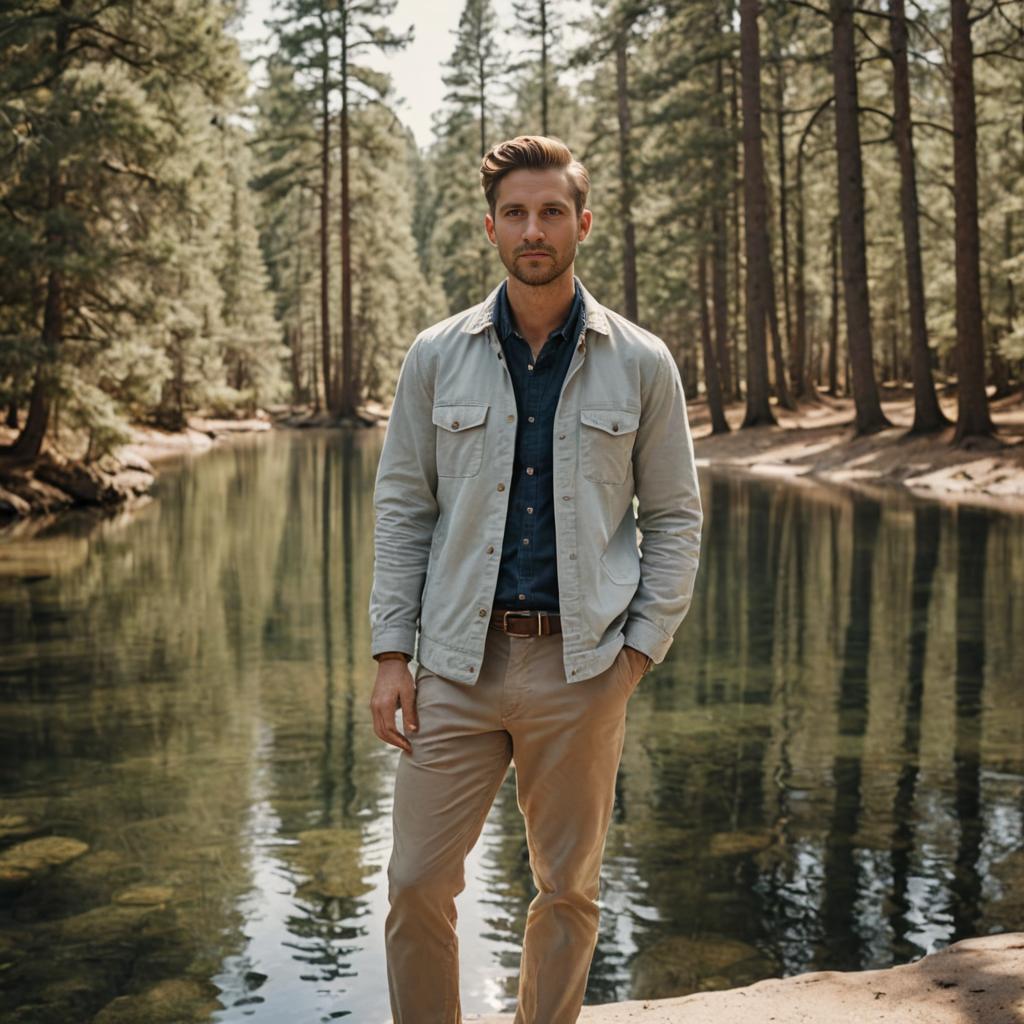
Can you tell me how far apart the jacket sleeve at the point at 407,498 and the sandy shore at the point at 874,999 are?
1550mm

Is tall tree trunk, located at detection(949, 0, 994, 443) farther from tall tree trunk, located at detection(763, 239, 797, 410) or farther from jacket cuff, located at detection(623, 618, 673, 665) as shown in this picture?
jacket cuff, located at detection(623, 618, 673, 665)

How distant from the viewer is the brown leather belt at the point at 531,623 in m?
3.14

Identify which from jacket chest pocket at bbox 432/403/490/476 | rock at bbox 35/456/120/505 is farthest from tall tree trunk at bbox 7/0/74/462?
jacket chest pocket at bbox 432/403/490/476

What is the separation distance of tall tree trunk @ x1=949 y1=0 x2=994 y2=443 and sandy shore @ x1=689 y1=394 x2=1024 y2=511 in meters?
0.74

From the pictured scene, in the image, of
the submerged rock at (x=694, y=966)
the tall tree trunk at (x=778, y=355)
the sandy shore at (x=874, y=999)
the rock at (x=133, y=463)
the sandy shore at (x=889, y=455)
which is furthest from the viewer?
the tall tree trunk at (x=778, y=355)

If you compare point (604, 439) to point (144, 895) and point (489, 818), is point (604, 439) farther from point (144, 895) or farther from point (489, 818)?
point (489, 818)

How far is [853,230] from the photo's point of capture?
88.8ft

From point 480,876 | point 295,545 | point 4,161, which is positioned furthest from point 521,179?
point 4,161

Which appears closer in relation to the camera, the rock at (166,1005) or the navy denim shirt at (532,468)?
the navy denim shirt at (532,468)

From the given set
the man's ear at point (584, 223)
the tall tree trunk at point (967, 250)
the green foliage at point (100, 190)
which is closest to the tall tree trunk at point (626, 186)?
the green foliage at point (100, 190)

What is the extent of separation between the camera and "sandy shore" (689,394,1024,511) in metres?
21.3

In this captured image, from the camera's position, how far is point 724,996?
164 inches

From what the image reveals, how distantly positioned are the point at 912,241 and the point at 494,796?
2463 centimetres

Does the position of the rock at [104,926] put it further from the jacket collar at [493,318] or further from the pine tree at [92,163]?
the pine tree at [92,163]
